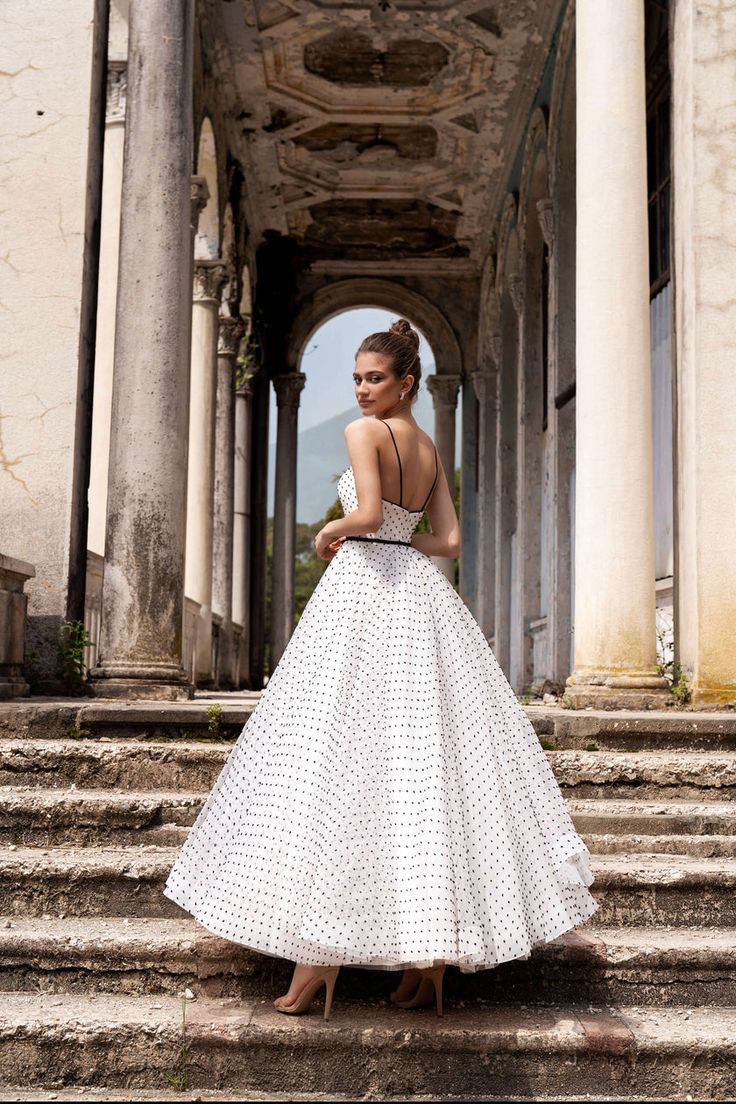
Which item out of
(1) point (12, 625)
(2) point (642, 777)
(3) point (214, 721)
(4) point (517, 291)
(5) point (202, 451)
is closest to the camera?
(2) point (642, 777)

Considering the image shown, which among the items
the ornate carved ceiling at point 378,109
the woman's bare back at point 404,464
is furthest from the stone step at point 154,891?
the ornate carved ceiling at point 378,109

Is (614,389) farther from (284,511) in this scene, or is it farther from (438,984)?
(284,511)

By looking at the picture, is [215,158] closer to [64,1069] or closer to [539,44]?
[539,44]

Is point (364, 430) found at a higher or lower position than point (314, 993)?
higher

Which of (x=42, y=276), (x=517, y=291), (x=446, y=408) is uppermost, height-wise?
(x=517, y=291)

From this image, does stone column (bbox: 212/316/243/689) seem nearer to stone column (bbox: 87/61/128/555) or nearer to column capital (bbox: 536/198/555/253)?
column capital (bbox: 536/198/555/253)

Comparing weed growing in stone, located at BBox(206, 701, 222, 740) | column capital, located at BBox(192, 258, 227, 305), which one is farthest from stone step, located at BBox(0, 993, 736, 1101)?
column capital, located at BBox(192, 258, 227, 305)

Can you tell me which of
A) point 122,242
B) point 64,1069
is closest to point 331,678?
point 64,1069

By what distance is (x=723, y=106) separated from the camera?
6945 millimetres

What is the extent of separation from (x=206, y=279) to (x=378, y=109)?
11.2 ft

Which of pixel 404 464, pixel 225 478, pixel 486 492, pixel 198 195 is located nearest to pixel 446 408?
pixel 486 492

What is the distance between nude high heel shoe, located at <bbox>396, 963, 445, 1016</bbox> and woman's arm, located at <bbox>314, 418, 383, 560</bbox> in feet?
3.87

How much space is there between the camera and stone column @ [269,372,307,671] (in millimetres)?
18406

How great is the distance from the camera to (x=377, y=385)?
3264 mm
